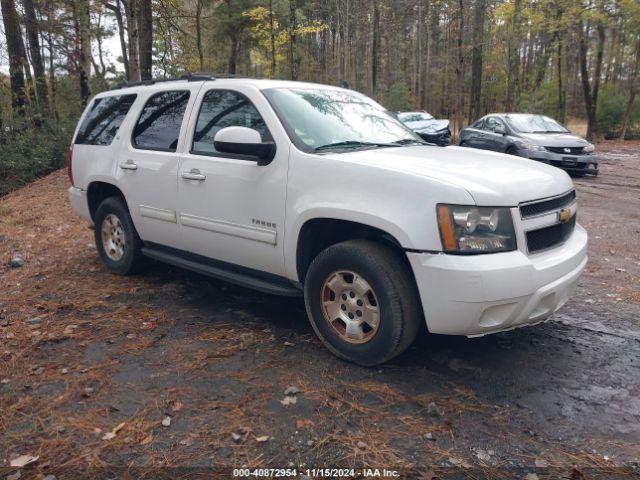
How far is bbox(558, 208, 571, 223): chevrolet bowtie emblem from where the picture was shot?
342 centimetres

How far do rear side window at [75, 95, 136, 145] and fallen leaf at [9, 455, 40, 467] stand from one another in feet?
11.4

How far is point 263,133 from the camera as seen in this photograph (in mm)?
3932

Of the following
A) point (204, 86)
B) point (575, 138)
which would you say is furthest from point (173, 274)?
point (575, 138)

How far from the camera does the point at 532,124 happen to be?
1323 cm

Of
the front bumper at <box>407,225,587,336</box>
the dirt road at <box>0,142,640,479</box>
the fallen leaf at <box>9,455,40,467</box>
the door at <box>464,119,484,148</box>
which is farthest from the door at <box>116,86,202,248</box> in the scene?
the door at <box>464,119,484,148</box>

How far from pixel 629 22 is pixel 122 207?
2415 cm

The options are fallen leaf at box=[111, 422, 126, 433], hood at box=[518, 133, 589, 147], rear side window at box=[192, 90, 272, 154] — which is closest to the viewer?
fallen leaf at box=[111, 422, 126, 433]

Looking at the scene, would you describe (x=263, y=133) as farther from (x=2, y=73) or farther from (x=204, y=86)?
(x=2, y=73)

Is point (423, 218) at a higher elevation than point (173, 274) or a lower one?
higher

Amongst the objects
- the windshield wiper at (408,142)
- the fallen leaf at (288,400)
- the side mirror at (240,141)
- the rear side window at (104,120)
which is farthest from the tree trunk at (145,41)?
the fallen leaf at (288,400)

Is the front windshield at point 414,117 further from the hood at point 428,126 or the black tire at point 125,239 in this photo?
A: the black tire at point 125,239

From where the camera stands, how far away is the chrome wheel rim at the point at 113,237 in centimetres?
542

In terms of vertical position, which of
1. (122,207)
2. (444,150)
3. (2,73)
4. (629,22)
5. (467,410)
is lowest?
(467,410)

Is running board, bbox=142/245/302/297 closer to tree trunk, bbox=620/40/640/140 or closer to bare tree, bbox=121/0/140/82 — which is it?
bare tree, bbox=121/0/140/82
